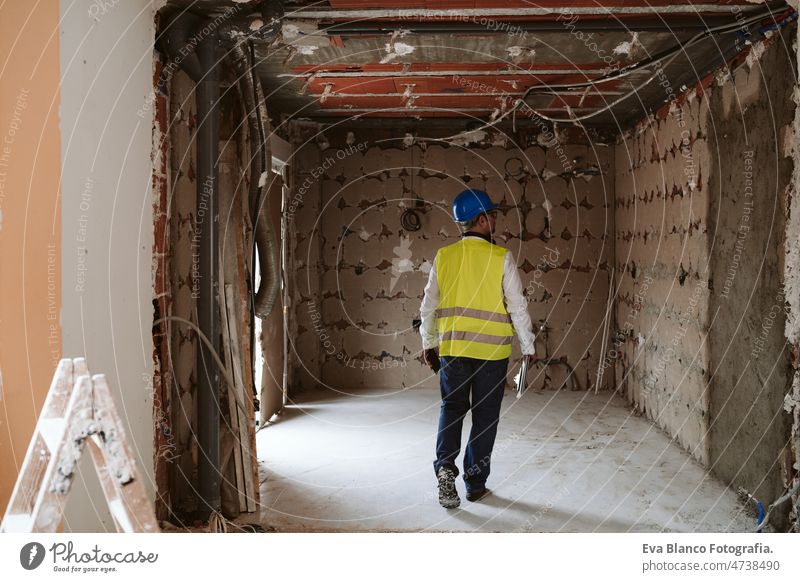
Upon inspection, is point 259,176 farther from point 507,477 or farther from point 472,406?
point 507,477

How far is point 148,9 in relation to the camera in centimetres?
313

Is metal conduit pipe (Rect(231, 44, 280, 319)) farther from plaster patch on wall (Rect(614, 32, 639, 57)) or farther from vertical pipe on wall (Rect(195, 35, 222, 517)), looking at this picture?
plaster patch on wall (Rect(614, 32, 639, 57))

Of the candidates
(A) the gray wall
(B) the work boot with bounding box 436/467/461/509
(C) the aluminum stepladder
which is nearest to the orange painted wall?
(A) the gray wall

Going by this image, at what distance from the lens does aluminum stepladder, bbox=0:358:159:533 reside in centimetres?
178

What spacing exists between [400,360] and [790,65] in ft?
15.3

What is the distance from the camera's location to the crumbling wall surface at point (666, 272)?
15.5 ft

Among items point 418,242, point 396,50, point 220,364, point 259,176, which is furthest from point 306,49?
point 418,242

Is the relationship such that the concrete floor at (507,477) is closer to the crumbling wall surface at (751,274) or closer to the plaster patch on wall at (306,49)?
the crumbling wall surface at (751,274)

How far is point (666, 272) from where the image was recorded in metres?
5.54

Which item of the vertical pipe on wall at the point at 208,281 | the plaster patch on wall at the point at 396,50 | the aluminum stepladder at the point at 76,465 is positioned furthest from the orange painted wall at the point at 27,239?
the plaster patch on wall at the point at 396,50

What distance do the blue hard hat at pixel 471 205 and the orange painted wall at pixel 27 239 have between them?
6.90 ft

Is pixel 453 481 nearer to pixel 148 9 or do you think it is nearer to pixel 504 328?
pixel 504 328

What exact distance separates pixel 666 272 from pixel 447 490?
2742 millimetres
